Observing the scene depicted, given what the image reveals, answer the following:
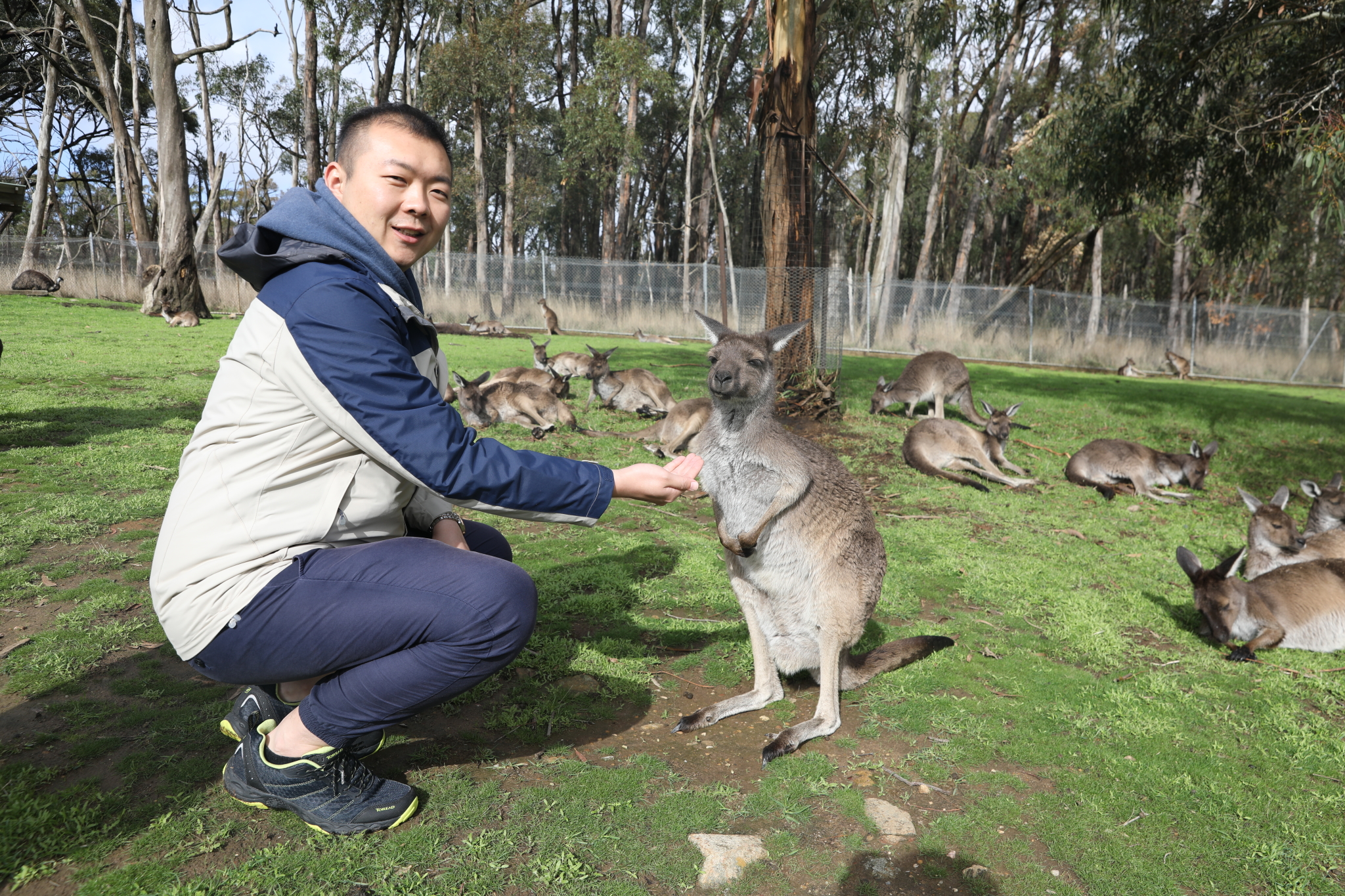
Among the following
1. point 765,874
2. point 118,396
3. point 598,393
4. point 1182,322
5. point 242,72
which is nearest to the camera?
point 765,874

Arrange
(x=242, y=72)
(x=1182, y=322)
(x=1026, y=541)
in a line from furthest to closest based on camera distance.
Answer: (x=242, y=72), (x=1182, y=322), (x=1026, y=541)

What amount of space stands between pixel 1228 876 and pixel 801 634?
1397mm

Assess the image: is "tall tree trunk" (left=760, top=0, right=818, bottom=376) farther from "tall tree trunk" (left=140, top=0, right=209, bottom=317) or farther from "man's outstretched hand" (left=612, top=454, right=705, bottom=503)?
"tall tree trunk" (left=140, top=0, right=209, bottom=317)

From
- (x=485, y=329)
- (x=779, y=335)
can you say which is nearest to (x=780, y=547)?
(x=779, y=335)

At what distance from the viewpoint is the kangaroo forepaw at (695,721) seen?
108 inches

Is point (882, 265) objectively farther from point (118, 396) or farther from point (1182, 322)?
point (118, 396)

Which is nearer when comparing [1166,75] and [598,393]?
[1166,75]

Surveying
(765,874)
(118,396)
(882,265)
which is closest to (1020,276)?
(882,265)

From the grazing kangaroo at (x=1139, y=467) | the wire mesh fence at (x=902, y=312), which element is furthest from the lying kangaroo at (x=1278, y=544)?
the wire mesh fence at (x=902, y=312)

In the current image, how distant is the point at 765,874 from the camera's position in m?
2.03

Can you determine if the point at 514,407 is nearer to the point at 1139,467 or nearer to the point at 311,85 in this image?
the point at 1139,467

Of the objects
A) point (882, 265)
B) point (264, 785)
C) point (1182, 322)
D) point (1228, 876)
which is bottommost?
point (1228, 876)

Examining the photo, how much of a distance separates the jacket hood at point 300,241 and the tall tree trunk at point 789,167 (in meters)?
5.90

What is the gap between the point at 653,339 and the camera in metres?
19.3
